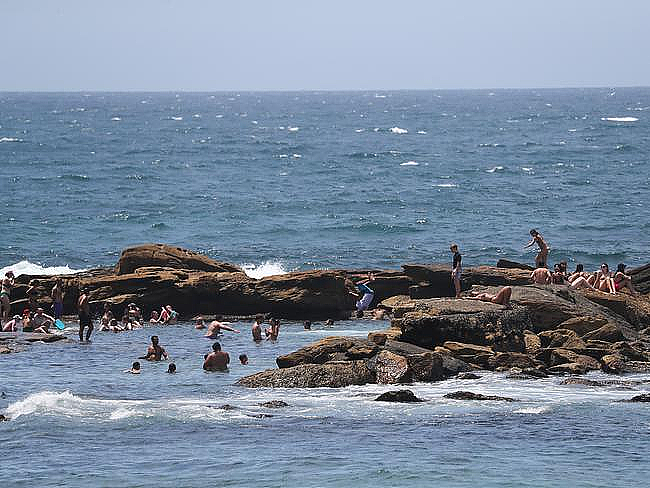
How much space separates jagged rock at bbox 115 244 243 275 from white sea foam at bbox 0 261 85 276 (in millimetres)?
6763

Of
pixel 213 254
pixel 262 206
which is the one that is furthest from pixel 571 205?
pixel 213 254

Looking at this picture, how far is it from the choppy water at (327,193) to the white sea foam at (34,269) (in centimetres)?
128

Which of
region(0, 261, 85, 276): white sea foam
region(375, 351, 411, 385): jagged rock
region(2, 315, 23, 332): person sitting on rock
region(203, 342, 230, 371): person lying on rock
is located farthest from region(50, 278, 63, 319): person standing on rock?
region(375, 351, 411, 385): jagged rock

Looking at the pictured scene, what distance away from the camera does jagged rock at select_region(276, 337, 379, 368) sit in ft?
81.7

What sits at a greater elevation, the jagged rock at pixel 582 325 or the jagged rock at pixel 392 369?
the jagged rock at pixel 582 325

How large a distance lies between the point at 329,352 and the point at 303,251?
25514mm

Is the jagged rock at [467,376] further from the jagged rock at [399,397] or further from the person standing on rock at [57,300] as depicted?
the person standing on rock at [57,300]

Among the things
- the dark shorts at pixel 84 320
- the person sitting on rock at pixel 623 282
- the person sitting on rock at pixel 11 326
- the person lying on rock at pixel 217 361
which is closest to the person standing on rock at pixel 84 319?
the dark shorts at pixel 84 320

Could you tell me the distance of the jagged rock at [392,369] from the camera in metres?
23.7

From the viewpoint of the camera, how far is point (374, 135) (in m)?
132

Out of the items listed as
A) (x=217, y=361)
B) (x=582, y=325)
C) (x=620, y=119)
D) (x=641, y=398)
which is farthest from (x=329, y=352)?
(x=620, y=119)

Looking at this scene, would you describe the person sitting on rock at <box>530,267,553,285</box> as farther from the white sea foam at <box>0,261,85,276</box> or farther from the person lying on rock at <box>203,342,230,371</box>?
the white sea foam at <box>0,261,85,276</box>

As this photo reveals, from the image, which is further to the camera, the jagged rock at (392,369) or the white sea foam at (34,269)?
the white sea foam at (34,269)

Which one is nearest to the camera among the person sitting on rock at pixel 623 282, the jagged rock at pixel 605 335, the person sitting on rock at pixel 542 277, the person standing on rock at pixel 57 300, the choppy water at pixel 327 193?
the jagged rock at pixel 605 335
